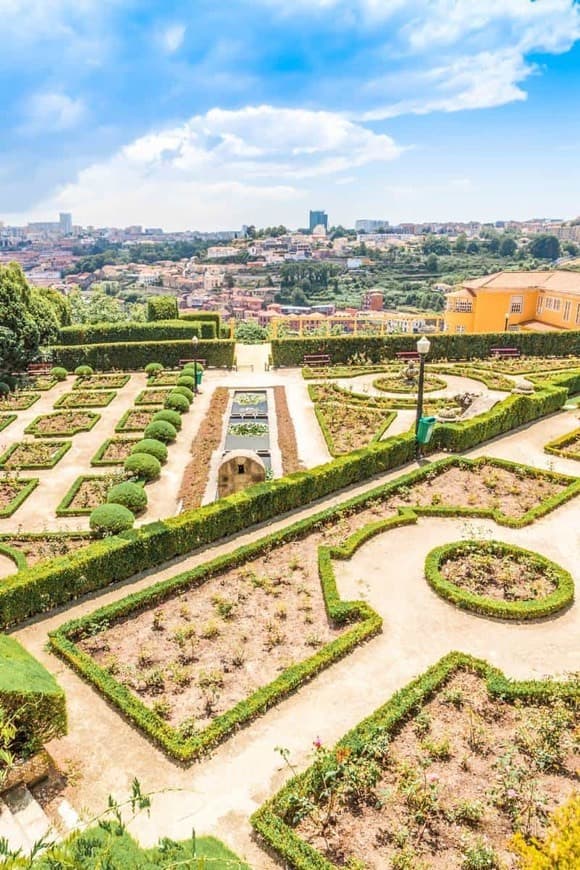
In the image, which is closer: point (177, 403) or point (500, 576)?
point (500, 576)

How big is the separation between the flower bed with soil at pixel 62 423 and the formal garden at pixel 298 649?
0.57m

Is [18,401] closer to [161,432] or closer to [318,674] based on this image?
[161,432]

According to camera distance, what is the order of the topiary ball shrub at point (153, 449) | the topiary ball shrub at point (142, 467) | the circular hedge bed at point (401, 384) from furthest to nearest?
the circular hedge bed at point (401, 384), the topiary ball shrub at point (153, 449), the topiary ball shrub at point (142, 467)

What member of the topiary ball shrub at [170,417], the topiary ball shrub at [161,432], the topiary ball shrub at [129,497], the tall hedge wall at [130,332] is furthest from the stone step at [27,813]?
the tall hedge wall at [130,332]

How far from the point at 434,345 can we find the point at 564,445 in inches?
600

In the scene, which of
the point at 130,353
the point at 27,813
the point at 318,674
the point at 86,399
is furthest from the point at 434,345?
the point at 27,813

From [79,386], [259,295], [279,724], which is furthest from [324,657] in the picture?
[259,295]

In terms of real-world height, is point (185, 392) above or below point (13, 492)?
above

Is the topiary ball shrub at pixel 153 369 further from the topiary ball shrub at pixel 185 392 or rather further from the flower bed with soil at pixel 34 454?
the flower bed with soil at pixel 34 454

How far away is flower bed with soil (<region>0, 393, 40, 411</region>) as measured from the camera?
2500 cm

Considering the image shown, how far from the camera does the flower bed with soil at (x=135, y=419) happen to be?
71.6 feet

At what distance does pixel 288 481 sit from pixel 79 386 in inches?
698

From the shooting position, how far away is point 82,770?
7.34 m

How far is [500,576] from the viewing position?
37.6 feet
